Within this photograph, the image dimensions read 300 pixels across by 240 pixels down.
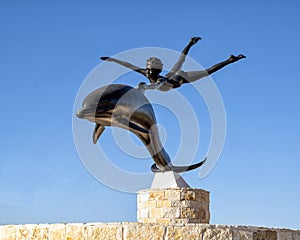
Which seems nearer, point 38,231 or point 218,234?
point 218,234

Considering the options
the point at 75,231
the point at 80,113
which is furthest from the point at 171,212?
the point at 75,231

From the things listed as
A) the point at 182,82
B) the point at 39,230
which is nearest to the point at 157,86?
the point at 182,82

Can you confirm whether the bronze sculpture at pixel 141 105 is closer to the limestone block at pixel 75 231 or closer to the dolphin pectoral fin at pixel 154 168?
the dolphin pectoral fin at pixel 154 168

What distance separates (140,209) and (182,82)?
2.73 m

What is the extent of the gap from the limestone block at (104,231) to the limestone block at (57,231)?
0.43 m

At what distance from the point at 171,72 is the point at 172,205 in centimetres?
274

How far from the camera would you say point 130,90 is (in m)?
9.55

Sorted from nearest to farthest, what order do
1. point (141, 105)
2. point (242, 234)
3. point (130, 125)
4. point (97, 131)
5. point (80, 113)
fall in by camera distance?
point (242, 234) < point (80, 113) < point (130, 125) < point (141, 105) < point (97, 131)

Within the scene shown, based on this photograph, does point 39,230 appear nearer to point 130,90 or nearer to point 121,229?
point 121,229

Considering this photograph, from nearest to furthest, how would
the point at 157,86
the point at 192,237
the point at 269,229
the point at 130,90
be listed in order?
the point at 192,237 → the point at 269,229 → the point at 130,90 → the point at 157,86

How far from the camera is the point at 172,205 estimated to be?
9.55 metres

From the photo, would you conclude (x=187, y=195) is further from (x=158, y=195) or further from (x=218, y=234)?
(x=218, y=234)

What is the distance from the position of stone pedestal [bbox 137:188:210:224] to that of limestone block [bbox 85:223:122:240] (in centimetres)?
337

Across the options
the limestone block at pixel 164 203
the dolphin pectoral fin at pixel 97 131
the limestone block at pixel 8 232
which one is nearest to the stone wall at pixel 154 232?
the limestone block at pixel 8 232
